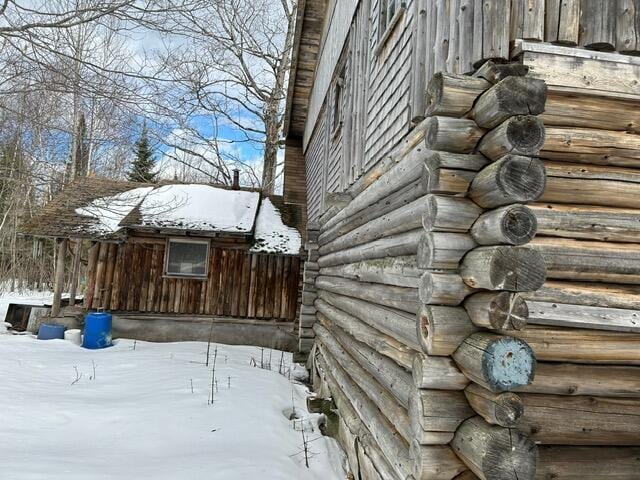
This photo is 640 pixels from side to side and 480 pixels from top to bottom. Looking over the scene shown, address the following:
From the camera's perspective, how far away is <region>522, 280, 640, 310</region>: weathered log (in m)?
2.71

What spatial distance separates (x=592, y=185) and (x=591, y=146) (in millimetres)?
274

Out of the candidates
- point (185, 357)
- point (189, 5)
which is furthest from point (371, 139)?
point (185, 357)

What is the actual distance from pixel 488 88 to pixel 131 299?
11.3 metres

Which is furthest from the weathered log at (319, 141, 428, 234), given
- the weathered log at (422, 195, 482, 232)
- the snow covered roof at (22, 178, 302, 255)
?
the snow covered roof at (22, 178, 302, 255)

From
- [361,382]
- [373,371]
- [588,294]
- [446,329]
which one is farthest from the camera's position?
[361,382]

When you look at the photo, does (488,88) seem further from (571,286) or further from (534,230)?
(571,286)

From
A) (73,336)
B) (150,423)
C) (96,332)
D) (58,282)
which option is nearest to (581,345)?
(150,423)

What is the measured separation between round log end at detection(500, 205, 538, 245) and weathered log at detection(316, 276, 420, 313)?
987 mm

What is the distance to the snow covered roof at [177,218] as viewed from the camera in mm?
10992

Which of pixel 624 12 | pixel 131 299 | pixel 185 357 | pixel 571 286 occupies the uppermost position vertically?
pixel 624 12

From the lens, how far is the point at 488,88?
8.57 feet

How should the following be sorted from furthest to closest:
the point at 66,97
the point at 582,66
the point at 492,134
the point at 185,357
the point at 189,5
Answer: the point at 185,357 < the point at 66,97 < the point at 189,5 < the point at 582,66 < the point at 492,134

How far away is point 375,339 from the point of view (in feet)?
13.6

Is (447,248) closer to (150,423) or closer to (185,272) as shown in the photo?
(150,423)
